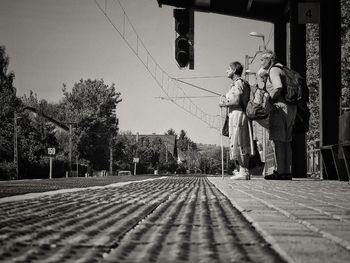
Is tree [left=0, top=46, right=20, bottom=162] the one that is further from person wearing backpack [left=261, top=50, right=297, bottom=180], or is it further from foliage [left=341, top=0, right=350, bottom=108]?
person wearing backpack [left=261, top=50, right=297, bottom=180]

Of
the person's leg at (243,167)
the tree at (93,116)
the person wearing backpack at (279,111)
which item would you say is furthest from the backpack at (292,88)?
the tree at (93,116)

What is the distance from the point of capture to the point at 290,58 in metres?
14.0

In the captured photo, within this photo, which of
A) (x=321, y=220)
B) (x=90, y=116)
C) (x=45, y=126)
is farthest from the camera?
(x=90, y=116)

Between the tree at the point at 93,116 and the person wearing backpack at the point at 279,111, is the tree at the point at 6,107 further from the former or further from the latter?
the person wearing backpack at the point at 279,111

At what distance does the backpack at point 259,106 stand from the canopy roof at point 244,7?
676 cm

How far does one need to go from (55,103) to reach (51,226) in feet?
337

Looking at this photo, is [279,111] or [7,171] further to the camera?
[7,171]

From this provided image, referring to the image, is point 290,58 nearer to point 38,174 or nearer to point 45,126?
point 38,174

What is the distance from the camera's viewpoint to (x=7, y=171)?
42.8 m

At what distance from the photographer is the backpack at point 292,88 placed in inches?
380

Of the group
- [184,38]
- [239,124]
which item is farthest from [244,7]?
[239,124]

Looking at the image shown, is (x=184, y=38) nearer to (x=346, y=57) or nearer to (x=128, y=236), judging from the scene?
(x=128, y=236)

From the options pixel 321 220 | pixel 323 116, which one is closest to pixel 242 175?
pixel 323 116

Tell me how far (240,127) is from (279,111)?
72 cm
